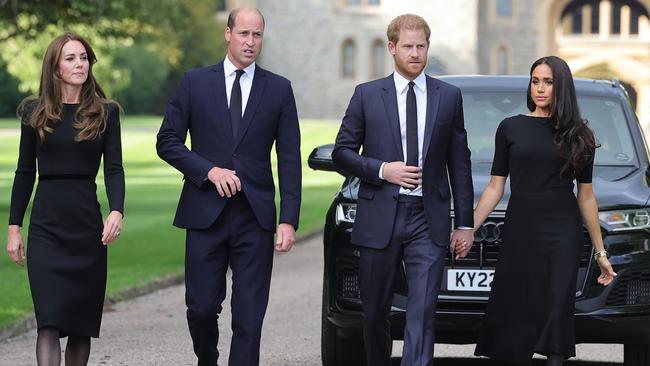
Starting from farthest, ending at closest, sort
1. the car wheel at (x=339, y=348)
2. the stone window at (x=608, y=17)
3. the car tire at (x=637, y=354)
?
the stone window at (x=608, y=17) → the car wheel at (x=339, y=348) → the car tire at (x=637, y=354)

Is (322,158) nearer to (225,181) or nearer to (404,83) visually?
(404,83)

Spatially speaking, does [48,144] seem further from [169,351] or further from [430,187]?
[169,351]

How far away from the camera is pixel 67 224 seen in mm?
6777

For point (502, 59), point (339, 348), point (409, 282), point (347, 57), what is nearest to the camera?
point (409, 282)

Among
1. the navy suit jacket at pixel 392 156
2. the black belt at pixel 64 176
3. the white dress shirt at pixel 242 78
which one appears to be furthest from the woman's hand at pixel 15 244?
the navy suit jacket at pixel 392 156

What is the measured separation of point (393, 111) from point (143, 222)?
51.5ft

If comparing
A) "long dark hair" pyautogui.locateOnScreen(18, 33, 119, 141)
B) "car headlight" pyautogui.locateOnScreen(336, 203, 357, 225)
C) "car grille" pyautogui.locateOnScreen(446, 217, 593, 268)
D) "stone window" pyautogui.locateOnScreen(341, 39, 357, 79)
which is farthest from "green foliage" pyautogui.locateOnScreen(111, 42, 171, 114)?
"long dark hair" pyautogui.locateOnScreen(18, 33, 119, 141)

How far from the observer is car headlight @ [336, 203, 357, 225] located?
7952 mm

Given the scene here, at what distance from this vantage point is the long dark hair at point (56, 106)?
6.77m

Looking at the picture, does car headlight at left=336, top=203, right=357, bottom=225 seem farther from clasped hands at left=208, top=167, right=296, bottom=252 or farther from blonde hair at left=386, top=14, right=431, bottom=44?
blonde hair at left=386, top=14, right=431, bottom=44

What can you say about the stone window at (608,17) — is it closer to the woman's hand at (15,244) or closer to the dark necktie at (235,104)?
the dark necktie at (235,104)

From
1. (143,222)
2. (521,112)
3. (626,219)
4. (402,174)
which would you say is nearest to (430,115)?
(402,174)

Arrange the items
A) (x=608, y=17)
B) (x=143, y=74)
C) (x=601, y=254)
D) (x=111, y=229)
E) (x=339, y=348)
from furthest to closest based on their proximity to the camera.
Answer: (x=608, y=17)
(x=143, y=74)
(x=339, y=348)
(x=601, y=254)
(x=111, y=229)

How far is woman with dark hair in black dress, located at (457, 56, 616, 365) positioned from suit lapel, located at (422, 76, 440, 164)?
37 cm
